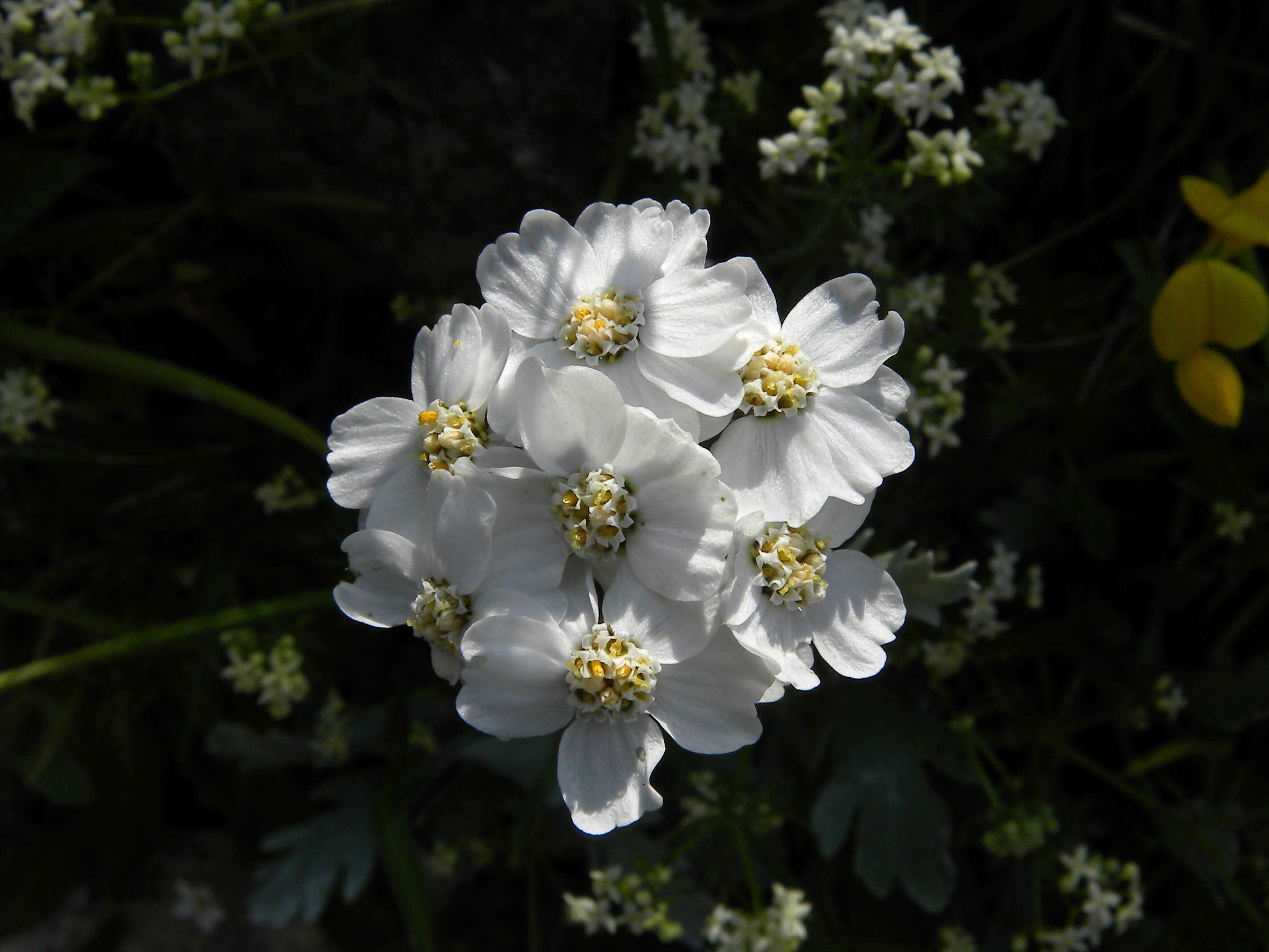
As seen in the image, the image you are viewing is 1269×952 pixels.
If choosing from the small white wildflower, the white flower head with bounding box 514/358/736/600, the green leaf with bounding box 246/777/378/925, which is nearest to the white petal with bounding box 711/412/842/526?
the white flower head with bounding box 514/358/736/600

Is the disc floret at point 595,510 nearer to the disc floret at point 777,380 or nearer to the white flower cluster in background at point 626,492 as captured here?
the white flower cluster in background at point 626,492

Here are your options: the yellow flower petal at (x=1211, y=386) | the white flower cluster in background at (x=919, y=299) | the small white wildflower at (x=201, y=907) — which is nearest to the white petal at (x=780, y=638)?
the white flower cluster in background at (x=919, y=299)

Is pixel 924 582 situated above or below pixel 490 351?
below

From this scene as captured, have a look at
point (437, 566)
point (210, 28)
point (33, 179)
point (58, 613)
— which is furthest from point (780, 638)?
point (33, 179)

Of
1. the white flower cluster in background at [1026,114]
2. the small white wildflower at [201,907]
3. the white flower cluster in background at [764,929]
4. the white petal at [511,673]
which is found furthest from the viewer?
the small white wildflower at [201,907]

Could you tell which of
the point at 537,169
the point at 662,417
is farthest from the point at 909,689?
the point at 537,169

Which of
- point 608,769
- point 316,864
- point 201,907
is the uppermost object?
point 608,769

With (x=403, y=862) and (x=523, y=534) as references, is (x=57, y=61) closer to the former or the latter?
(x=523, y=534)
